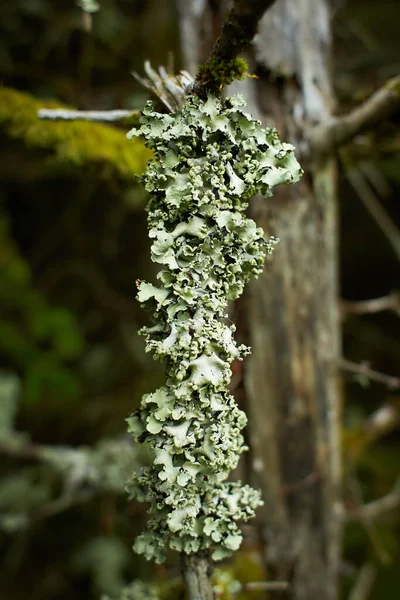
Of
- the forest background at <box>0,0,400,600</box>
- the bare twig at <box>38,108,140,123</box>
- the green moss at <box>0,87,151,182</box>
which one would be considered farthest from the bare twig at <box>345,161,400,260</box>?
the bare twig at <box>38,108,140,123</box>

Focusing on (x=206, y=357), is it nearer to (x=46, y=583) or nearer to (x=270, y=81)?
(x=270, y=81)

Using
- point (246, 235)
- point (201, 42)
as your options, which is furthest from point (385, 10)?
point (246, 235)

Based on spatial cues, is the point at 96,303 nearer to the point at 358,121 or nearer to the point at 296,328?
the point at 296,328

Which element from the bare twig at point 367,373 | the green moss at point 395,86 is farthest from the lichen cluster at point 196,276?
the bare twig at point 367,373

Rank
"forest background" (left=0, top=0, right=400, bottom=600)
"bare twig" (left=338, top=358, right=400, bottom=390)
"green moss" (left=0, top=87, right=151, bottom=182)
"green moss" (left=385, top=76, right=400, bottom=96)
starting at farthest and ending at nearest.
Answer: "forest background" (left=0, top=0, right=400, bottom=600) → "bare twig" (left=338, top=358, right=400, bottom=390) → "green moss" (left=0, top=87, right=151, bottom=182) → "green moss" (left=385, top=76, right=400, bottom=96)

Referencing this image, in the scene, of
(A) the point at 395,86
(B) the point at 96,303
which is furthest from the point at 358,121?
(B) the point at 96,303

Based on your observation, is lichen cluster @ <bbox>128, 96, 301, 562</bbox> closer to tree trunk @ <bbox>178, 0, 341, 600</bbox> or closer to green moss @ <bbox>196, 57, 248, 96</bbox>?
green moss @ <bbox>196, 57, 248, 96</bbox>

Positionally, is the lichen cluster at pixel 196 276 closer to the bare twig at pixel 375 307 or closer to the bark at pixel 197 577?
the bark at pixel 197 577
